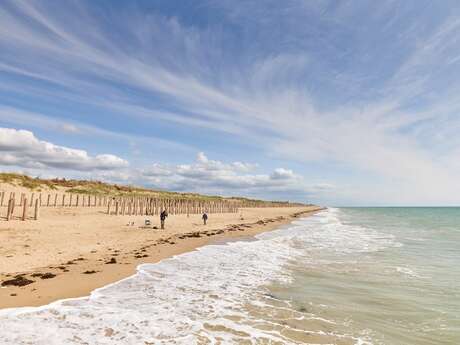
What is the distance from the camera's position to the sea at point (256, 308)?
6590mm

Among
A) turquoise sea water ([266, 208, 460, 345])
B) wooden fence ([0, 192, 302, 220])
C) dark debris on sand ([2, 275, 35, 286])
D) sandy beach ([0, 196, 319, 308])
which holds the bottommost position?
sandy beach ([0, 196, 319, 308])

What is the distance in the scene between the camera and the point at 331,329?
714 centimetres

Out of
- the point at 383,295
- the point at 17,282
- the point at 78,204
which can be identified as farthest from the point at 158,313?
the point at 78,204

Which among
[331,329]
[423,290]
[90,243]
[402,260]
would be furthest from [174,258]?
[402,260]

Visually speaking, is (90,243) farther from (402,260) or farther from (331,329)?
(402,260)

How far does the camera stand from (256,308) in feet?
27.6

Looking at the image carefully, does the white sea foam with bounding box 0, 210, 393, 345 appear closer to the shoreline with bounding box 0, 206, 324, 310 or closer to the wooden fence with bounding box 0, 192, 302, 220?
the shoreline with bounding box 0, 206, 324, 310

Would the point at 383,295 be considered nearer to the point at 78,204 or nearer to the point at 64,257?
the point at 64,257

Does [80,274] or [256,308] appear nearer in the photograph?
[256,308]

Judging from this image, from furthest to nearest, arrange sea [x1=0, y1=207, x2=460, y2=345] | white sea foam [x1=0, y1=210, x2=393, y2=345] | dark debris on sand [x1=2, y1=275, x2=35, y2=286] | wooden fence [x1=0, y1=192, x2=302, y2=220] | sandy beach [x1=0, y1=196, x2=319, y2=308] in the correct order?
1. wooden fence [x1=0, y1=192, x2=302, y2=220]
2. dark debris on sand [x1=2, y1=275, x2=35, y2=286]
3. sandy beach [x1=0, y1=196, x2=319, y2=308]
4. sea [x1=0, y1=207, x2=460, y2=345]
5. white sea foam [x1=0, y1=210, x2=393, y2=345]

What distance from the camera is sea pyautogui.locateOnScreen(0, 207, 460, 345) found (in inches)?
259

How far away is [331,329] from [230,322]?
2.43 meters

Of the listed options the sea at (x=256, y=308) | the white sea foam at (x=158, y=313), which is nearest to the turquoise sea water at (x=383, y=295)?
the sea at (x=256, y=308)

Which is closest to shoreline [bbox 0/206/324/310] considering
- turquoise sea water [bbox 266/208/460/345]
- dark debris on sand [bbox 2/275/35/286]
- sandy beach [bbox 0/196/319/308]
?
sandy beach [bbox 0/196/319/308]
